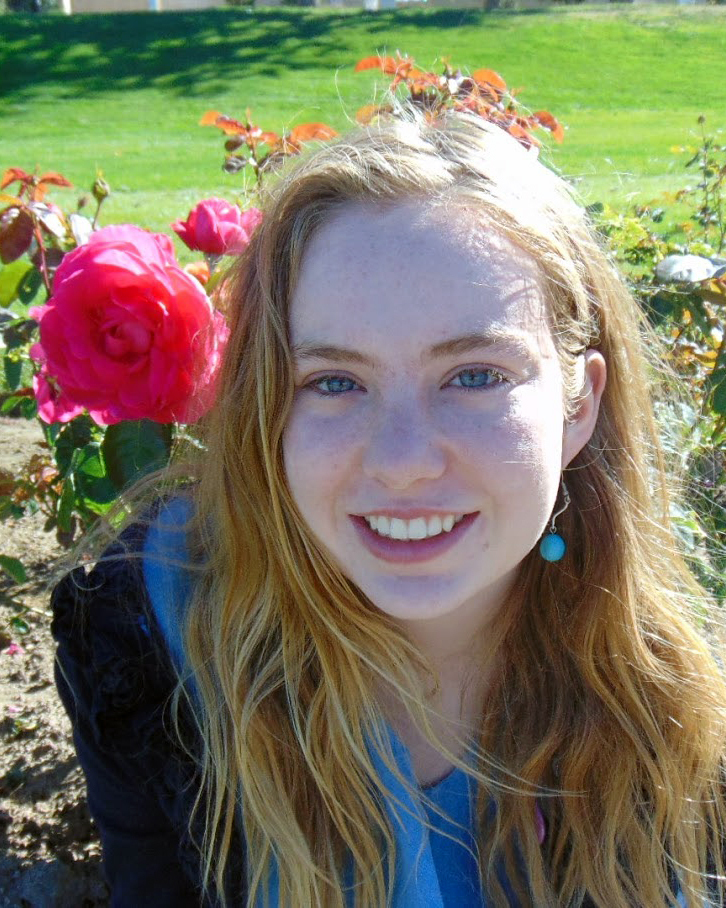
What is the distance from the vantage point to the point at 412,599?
4.56 feet

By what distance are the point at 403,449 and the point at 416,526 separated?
13 centimetres

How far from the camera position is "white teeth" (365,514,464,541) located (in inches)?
54.0

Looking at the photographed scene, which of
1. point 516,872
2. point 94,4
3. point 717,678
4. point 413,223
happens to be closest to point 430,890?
point 516,872

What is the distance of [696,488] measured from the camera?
2.15 meters

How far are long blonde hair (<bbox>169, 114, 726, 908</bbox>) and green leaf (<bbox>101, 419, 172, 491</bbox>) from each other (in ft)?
0.37

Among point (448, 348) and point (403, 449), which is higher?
point (448, 348)

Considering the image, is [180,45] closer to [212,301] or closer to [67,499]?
[67,499]

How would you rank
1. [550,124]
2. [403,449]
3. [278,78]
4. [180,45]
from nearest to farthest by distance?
[403,449] < [550,124] < [278,78] < [180,45]

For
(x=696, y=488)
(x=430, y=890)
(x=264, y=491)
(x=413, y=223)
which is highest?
(x=413, y=223)

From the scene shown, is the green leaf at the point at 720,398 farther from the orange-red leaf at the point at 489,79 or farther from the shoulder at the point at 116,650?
the shoulder at the point at 116,650

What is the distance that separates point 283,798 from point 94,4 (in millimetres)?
32580

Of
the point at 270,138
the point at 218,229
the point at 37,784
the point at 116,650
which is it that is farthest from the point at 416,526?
the point at 37,784

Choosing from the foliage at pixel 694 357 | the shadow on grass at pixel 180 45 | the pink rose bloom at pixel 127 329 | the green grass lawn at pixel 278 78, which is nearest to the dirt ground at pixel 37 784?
the pink rose bloom at pixel 127 329

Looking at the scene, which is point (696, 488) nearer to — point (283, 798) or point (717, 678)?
point (717, 678)
